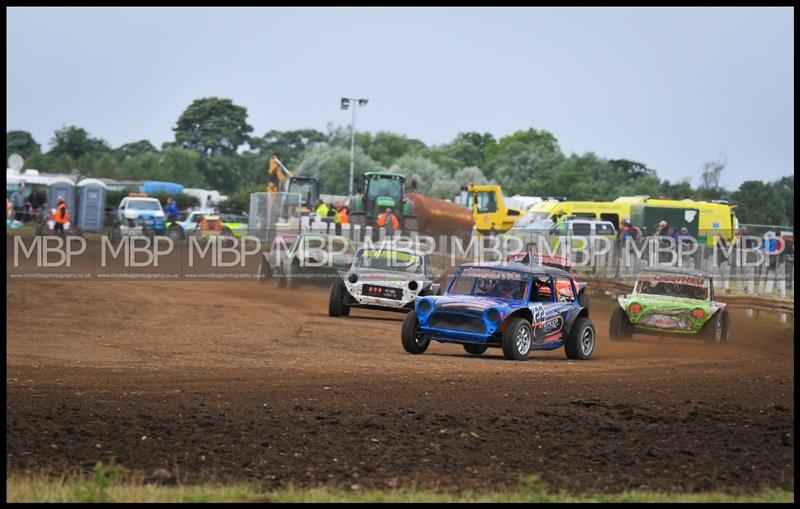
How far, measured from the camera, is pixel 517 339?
693 inches

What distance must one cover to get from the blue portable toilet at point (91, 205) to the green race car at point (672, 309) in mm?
33412

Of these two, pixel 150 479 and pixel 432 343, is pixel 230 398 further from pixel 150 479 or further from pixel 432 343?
pixel 432 343

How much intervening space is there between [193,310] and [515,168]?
75555 mm

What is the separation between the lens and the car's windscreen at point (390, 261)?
24703mm

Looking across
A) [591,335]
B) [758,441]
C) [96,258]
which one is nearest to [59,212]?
[96,258]

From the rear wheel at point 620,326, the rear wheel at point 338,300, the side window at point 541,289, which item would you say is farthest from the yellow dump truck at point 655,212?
the side window at point 541,289

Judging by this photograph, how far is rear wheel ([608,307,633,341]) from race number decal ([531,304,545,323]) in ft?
13.6

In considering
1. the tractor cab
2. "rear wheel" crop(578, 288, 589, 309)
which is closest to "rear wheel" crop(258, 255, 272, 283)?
"rear wheel" crop(578, 288, 589, 309)

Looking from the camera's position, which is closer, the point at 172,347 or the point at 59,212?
the point at 172,347

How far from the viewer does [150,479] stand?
30.5 ft

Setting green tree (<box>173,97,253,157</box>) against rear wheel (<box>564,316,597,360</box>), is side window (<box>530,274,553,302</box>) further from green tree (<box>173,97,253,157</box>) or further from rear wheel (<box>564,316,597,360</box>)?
green tree (<box>173,97,253,157</box>)

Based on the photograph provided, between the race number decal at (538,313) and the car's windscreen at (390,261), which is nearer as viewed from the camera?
the race number decal at (538,313)

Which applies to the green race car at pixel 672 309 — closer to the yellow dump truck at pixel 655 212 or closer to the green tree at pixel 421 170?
the yellow dump truck at pixel 655 212

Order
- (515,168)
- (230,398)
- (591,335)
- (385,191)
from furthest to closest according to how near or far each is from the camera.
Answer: (515,168) < (385,191) < (591,335) < (230,398)
